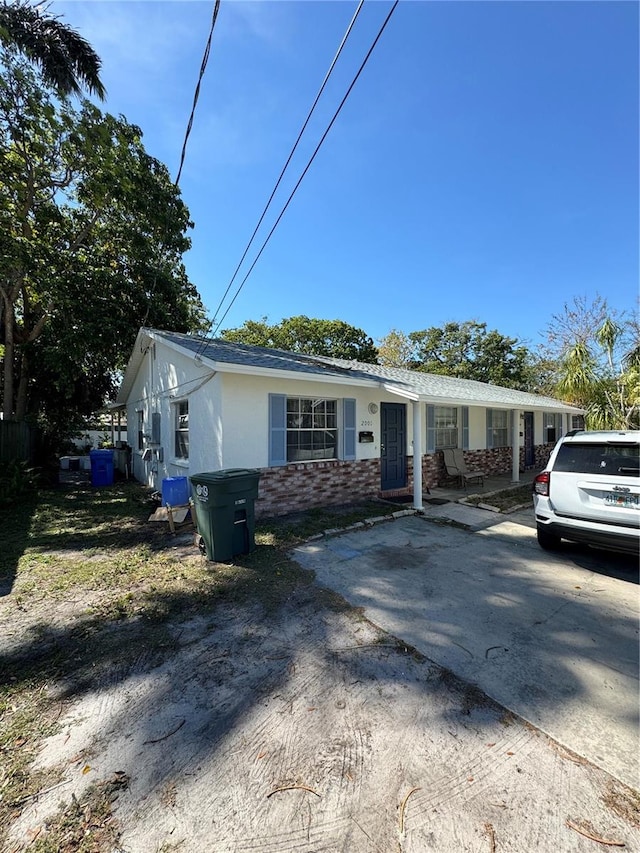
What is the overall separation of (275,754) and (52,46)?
14.4 meters

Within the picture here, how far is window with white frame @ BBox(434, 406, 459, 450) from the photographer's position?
10750 millimetres

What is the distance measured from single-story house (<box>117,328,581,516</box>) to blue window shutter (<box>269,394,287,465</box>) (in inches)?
0.8

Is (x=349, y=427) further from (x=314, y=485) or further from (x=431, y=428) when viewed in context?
(x=431, y=428)

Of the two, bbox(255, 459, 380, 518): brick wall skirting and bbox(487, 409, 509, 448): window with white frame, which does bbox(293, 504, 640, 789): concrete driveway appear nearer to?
bbox(255, 459, 380, 518): brick wall skirting

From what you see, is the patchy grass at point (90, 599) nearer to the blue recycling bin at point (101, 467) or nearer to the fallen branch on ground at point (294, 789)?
→ the fallen branch on ground at point (294, 789)

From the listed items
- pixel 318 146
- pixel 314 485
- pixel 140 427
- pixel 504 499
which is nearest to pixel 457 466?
pixel 504 499

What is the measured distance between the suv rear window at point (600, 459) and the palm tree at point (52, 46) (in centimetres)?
1379

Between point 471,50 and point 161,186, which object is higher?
point 161,186

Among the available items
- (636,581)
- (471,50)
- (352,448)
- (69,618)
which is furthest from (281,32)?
(636,581)

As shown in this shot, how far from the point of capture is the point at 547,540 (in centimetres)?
535

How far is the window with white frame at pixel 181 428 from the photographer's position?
8.49 m

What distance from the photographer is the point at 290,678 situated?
8.93 feet

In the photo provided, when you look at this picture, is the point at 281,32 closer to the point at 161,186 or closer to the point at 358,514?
the point at 358,514

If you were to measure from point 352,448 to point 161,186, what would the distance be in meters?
10.6
